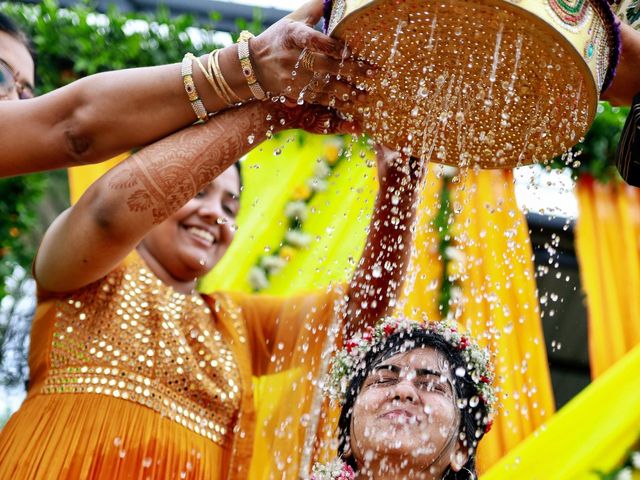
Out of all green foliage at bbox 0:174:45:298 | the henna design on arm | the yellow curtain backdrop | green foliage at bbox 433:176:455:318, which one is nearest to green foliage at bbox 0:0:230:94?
green foliage at bbox 0:174:45:298

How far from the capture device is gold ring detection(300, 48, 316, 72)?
1.92m

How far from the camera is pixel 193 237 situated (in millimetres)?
2904

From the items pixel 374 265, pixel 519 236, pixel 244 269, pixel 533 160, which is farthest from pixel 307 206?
pixel 533 160

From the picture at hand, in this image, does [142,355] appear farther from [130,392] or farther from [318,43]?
[318,43]

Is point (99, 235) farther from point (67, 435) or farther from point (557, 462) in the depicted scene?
point (557, 462)

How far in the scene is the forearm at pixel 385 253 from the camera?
2.54 meters

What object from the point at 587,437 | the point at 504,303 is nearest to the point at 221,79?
the point at 587,437

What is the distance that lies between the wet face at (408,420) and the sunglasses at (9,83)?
4.76 feet

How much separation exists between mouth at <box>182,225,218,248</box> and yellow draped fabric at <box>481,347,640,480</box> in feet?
4.19

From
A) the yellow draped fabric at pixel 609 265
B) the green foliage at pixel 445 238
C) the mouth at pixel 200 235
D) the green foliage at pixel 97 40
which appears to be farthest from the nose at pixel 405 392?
the green foliage at pixel 97 40

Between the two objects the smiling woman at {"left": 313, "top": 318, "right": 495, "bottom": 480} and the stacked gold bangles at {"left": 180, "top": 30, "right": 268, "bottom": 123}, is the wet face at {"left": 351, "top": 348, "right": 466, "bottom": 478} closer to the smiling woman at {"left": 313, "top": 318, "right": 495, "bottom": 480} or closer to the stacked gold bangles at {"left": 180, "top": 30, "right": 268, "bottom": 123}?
the smiling woman at {"left": 313, "top": 318, "right": 495, "bottom": 480}

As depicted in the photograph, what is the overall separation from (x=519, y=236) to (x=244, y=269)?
134 centimetres

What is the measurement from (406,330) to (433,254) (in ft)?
5.39

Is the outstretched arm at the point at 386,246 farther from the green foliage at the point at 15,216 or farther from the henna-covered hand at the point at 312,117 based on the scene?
the green foliage at the point at 15,216
